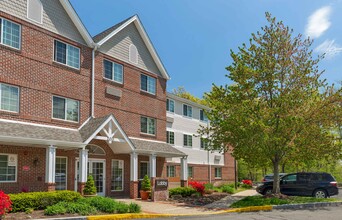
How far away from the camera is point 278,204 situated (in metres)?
18.1

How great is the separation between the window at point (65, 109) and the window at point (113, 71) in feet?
10.4

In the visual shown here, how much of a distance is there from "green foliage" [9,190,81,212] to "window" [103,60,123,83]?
868 cm

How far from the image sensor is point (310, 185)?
22.8 meters

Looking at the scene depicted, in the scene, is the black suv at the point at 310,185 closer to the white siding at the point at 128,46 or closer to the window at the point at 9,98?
the white siding at the point at 128,46

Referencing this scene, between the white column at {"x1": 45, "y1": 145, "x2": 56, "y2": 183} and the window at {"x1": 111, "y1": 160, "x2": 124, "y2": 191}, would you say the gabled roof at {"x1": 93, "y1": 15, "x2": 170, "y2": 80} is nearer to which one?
the window at {"x1": 111, "y1": 160, "x2": 124, "y2": 191}

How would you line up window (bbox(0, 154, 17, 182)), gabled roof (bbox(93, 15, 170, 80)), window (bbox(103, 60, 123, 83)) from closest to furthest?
window (bbox(0, 154, 17, 182)) → gabled roof (bbox(93, 15, 170, 80)) → window (bbox(103, 60, 123, 83))

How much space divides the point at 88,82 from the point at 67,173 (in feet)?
17.3

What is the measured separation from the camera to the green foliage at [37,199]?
1396 centimetres

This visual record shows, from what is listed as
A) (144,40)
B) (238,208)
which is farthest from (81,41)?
(238,208)

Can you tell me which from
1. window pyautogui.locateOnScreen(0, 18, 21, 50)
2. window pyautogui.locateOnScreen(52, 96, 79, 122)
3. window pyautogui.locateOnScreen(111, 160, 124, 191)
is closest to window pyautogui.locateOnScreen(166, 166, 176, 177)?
window pyautogui.locateOnScreen(111, 160, 124, 191)

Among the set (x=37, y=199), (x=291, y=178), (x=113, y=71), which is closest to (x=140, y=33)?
(x=113, y=71)

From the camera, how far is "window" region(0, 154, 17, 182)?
16141 millimetres

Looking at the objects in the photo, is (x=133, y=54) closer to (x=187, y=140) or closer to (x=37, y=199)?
(x=37, y=199)

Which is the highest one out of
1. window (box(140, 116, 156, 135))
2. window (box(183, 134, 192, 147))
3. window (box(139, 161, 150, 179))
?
window (box(140, 116, 156, 135))
